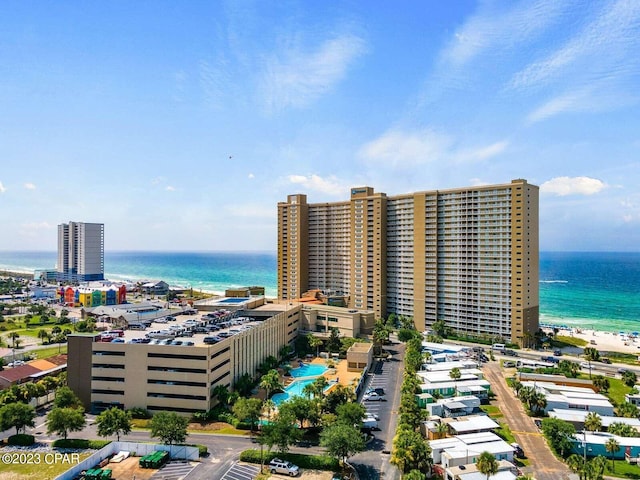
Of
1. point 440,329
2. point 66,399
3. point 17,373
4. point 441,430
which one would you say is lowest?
point 441,430

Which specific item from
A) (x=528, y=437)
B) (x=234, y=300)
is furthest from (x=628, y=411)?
(x=234, y=300)

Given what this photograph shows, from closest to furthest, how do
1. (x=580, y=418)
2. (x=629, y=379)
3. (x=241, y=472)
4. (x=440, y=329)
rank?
1. (x=241, y=472)
2. (x=580, y=418)
3. (x=629, y=379)
4. (x=440, y=329)

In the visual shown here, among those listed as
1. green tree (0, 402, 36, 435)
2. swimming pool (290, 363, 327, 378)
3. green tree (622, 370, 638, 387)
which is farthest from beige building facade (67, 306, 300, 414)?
green tree (622, 370, 638, 387)

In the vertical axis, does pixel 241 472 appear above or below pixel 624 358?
below

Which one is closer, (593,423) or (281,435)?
(281,435)

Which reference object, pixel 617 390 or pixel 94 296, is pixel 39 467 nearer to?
pixel 617 390

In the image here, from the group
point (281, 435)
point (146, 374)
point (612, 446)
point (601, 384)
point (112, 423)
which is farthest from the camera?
point (601, 384)

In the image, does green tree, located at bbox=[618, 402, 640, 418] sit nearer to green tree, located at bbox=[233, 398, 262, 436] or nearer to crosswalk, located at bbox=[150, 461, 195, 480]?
green tree, located at bbox=[233, 398, 262, 436]
